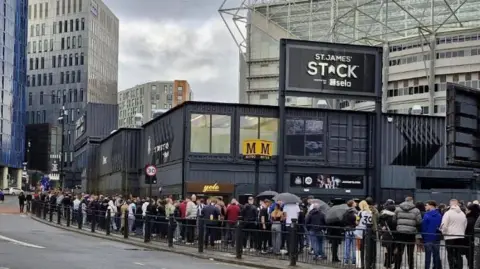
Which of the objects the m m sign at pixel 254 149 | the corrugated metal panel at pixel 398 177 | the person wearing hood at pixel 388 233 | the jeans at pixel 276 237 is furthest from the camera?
the corrugated metal panel at pixel 398 177

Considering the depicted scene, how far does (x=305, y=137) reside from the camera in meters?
43.8

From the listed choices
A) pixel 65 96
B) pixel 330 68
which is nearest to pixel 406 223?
pixel 330 68

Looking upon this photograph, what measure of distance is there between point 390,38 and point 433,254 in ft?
262

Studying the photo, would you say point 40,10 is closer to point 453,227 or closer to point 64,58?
point 64,58

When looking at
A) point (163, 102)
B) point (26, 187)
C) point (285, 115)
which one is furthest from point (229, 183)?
point (163, 102)

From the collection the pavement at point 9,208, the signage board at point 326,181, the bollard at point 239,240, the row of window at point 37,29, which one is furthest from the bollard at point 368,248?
the row of window at point 37,29

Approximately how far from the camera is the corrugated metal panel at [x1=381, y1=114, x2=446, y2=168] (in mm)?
46688

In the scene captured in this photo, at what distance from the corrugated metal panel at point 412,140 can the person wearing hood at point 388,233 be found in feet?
91.1

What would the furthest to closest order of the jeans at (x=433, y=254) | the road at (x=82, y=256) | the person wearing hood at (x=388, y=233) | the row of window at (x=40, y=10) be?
the row of window at (x=40, y=10) < the road at (x=82, y=256) < the person wearing hood at (x=388, y=233) < the jeans at (x=433, y=254)

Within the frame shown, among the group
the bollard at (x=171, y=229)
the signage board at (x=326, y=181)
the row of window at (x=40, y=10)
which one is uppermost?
the row of window at (x=40, y=10)

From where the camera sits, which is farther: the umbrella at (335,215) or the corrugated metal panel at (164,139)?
the corrugated metal panel at (164,139)

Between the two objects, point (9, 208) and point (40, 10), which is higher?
point (40, 10)

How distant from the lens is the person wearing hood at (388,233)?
17.0 meters

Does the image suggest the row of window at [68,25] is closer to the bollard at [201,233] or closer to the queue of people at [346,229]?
the queue of people at [346,229]
